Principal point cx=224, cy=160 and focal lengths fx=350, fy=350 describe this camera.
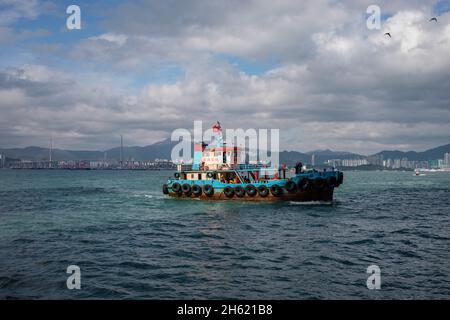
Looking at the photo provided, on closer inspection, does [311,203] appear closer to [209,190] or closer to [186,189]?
[209,190]

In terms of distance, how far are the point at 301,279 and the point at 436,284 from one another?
544 centimetres

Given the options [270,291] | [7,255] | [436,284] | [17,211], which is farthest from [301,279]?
[17,211]

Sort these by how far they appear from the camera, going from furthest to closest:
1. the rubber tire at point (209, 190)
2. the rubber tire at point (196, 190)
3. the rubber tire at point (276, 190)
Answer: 1. the rubber tire at point (196, 190)
2. the rubber tire at point (209, 190)
3. the rubber tire at point (276, 190)

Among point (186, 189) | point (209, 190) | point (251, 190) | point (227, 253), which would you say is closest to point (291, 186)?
point (251, 190)

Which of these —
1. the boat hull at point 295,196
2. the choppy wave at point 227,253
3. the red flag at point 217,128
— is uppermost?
the red flag at point 217,128

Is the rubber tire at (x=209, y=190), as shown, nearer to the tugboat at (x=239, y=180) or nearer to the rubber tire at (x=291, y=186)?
the tugboat at (x=239, y=180)

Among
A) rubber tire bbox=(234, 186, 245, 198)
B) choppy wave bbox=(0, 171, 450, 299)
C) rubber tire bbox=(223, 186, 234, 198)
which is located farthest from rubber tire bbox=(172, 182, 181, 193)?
choppy wave bbox=(0, 171, 450, 299)

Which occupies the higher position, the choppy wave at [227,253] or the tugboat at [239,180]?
the tugboat at [239,180]

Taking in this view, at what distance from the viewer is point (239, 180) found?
40.8 m

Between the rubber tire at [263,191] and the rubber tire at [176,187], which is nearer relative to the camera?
the rubber tire at [263,191]

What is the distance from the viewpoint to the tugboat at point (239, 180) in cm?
3766

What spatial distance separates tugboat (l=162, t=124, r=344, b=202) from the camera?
37656mm

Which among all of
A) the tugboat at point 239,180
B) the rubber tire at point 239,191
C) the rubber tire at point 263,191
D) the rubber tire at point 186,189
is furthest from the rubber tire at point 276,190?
the rubber tire at point 186,189

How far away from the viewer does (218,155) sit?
4266 centimetres
